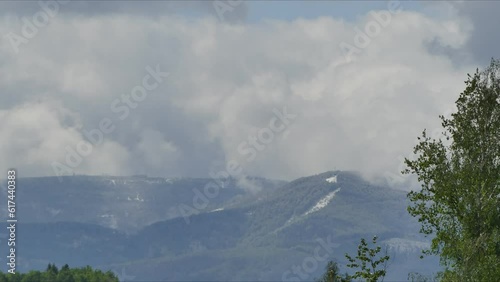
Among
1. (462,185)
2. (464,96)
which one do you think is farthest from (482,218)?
(464,96)

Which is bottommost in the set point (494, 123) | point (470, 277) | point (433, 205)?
point (470, 277)

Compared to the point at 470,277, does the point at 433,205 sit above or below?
above

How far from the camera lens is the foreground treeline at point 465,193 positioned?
253 ft

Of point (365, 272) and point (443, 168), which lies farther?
point (443, 168)

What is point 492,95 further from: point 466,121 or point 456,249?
point 456,249

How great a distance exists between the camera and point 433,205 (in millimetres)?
79750

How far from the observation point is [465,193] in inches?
3152

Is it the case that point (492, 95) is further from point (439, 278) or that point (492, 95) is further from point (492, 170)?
point (439, 278)

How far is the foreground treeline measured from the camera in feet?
253

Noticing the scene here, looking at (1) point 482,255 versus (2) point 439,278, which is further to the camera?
(2) point 439,278

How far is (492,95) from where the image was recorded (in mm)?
83562

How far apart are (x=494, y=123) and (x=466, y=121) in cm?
190

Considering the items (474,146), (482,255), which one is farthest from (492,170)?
(482,255)

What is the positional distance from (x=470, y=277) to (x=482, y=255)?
1.64m
